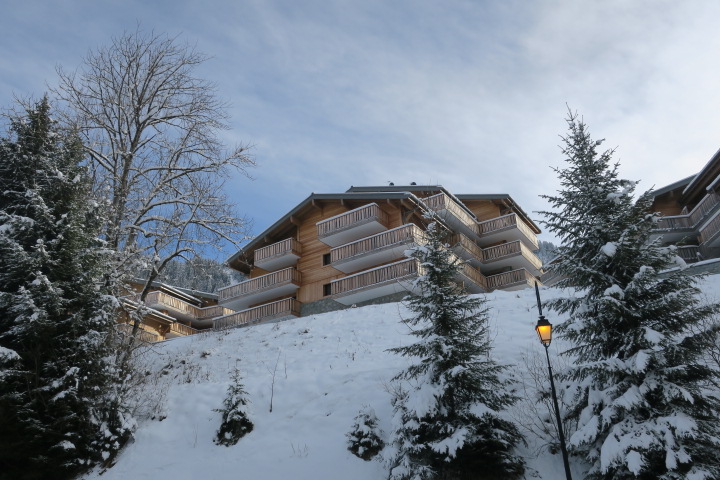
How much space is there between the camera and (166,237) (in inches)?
685


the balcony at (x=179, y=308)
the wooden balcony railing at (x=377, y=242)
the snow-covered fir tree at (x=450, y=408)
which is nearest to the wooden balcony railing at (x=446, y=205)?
the wooden balcony railing at (x=377, y=242)

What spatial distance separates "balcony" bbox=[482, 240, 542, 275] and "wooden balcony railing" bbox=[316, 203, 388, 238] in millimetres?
7543

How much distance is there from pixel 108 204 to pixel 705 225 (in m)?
28.4

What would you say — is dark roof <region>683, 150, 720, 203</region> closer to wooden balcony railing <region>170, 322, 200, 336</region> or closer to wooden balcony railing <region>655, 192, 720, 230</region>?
wooden balcony railing <region>655, 192, 720, 230</region>

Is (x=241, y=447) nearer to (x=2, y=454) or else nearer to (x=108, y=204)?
(x=2, y=454)

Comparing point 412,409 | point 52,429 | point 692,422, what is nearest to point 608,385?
point 692,422

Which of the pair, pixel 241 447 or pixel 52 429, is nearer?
pixel 52 429

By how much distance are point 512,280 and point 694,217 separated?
35.6ft

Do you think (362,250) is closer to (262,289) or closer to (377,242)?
(377,242)

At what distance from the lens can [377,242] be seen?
29266 mm

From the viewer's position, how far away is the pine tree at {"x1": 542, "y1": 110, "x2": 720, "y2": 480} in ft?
25.1

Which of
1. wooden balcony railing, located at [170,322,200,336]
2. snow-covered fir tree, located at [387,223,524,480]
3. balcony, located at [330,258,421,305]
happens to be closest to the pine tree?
snow-covered fir tree, located at [387,223,524,480]

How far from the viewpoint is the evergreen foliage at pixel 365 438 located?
10.6 meters

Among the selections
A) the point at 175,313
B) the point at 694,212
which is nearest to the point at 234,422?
the point at 694,212
